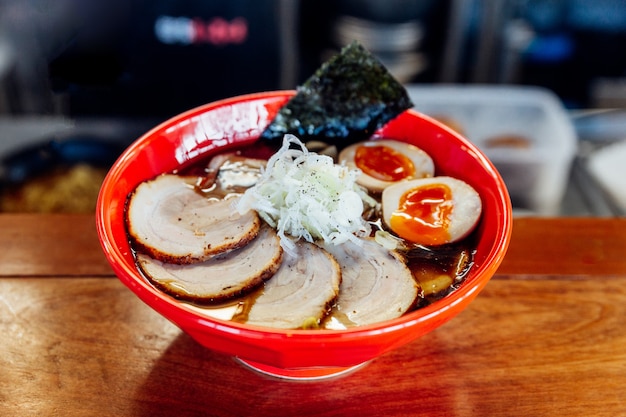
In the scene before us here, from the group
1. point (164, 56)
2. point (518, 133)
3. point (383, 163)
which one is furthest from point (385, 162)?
point (164, 56)

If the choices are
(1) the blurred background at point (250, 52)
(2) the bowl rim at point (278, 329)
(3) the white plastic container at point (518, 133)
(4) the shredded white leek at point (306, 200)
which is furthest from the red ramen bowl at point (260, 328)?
(1) the blurred background at point (250, 52)

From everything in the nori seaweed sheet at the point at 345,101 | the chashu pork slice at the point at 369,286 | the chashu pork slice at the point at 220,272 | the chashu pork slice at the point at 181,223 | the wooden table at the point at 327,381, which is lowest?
the wooden table at the point at 327,381

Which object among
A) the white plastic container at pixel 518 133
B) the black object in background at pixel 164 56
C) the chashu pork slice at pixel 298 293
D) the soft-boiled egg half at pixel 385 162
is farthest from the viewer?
the black object in background at pixel 164 56

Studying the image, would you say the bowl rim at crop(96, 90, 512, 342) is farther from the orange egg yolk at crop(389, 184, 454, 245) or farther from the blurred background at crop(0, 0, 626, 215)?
the blurred background at crop(0, 0, 626, 215)

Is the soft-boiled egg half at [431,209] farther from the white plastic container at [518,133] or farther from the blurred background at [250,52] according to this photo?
the blurred background at [250,52]

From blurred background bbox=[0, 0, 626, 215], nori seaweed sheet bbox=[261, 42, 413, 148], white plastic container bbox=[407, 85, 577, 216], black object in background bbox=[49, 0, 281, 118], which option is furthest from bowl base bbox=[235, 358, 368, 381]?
black object in background bbox=[49, 0, 281, 118]

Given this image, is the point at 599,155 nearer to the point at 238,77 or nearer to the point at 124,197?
the point at 238,77

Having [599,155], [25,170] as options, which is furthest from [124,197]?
[599,155]
